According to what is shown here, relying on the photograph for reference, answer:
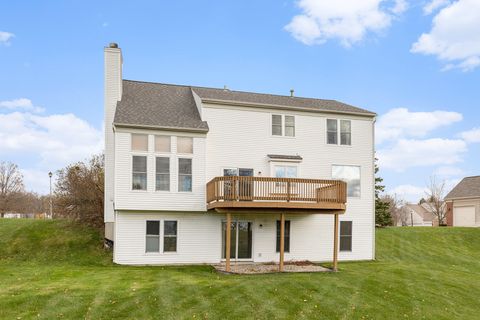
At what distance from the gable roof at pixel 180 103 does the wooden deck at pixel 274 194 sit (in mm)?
3283

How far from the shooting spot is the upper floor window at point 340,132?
21703 mm

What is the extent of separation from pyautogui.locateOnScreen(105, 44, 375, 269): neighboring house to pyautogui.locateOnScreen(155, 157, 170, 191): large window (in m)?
0.04

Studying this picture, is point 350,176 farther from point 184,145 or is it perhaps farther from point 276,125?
point 184,145

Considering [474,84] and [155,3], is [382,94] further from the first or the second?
[155,3]

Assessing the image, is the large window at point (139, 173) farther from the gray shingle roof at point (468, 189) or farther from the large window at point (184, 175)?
the gray shingle roof at point (468, 189)

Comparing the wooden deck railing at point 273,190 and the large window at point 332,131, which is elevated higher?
the large window at point 332,131

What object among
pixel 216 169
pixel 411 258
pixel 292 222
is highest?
pixel 216 169

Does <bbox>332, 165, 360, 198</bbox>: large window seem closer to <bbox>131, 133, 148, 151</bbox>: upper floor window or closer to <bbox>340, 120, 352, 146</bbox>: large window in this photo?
<bbox>340, 120, 352, 146</bbox>: large window

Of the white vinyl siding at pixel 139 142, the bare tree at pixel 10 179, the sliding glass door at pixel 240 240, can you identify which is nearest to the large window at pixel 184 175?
the white vinyl siding at pixel 139 142

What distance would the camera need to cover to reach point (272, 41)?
75.2 feet

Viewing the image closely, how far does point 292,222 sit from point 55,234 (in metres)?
12.9

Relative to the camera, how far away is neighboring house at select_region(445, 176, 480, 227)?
127ft

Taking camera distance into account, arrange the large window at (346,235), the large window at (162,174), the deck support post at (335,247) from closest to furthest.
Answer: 1. the deck support post at (335,247)
2. the large window at (162,174)
3. the large window at (346,235)

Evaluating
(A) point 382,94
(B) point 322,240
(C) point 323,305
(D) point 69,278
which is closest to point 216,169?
(B) point 322,240
